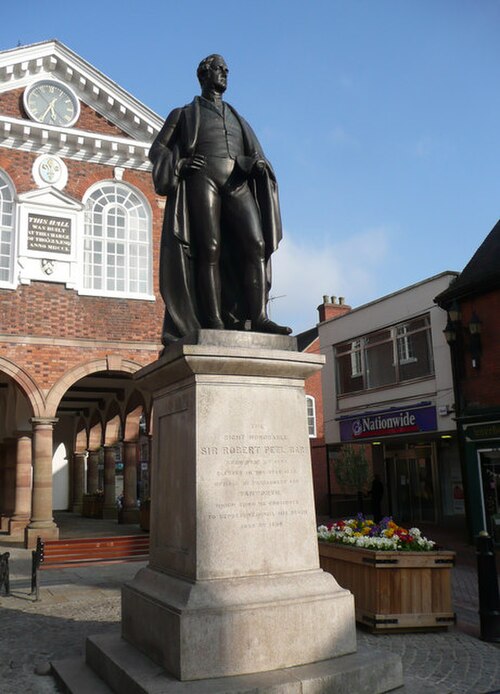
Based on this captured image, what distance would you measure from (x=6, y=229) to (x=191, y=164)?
14.0 m

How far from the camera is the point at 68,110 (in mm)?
19125

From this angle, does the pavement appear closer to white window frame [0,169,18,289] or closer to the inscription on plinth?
the inscription on plinth

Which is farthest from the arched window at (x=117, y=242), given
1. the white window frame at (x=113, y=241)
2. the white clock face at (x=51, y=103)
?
the white clock face at (x=51, y=103)

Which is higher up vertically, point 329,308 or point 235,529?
point 329,308

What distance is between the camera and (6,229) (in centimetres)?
1794

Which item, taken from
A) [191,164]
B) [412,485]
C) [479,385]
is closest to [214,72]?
[191,164]

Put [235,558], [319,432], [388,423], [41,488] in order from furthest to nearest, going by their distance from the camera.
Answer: [319,432] < [388,423] < [41,488] < [235,558]

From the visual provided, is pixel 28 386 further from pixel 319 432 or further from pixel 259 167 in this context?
pixel 319 432

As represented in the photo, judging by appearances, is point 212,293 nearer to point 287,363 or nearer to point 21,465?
point 287,363

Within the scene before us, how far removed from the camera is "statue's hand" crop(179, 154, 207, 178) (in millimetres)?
5500

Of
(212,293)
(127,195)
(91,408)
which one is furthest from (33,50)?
(212,293)

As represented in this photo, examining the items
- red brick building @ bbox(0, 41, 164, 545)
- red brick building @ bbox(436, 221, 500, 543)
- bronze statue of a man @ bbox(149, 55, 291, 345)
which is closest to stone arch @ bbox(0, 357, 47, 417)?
red brick building @ bbox(0, 41, 164, 545)

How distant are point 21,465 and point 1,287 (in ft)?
21.4

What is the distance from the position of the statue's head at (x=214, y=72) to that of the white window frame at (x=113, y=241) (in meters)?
13.0
